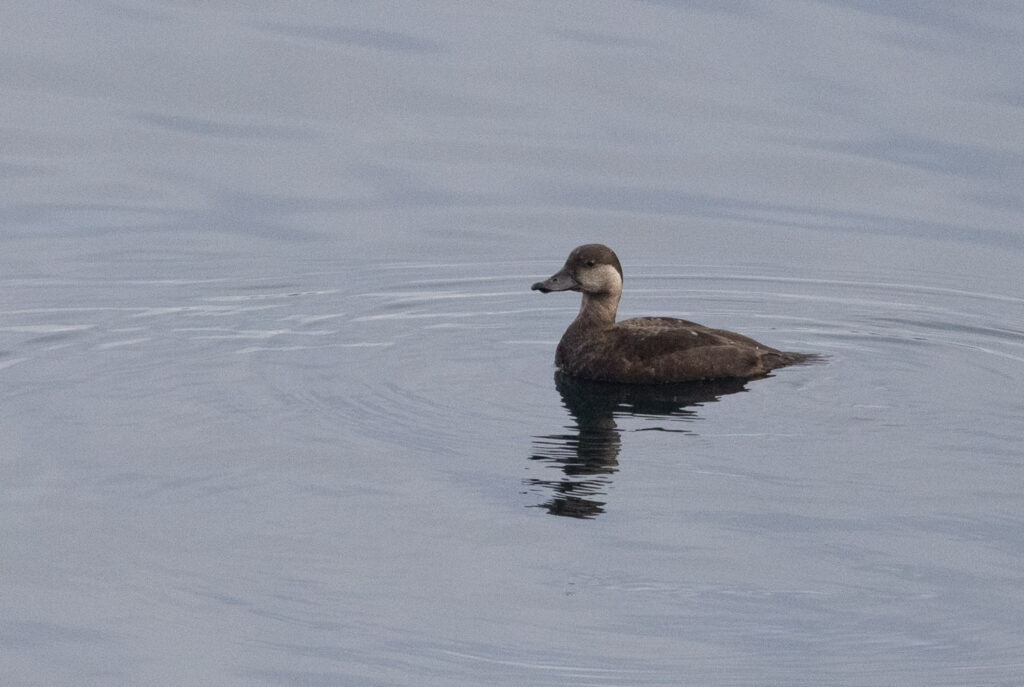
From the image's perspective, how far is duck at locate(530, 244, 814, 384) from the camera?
12695mm

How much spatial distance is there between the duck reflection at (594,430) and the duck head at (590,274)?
0.95m

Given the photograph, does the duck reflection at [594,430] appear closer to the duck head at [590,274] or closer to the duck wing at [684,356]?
the duck wing at [684,356]

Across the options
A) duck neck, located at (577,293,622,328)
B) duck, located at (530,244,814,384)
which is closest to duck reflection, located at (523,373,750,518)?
duck, located at (530,244,814,384)

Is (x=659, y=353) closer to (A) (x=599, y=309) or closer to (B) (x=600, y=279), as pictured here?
(A) (x=599, y=309)

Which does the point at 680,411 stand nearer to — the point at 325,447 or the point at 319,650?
the point at 325,447

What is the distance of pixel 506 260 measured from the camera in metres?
16.1

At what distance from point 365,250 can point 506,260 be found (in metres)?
1.20

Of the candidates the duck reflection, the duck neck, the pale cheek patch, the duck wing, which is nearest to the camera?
the duck reflection

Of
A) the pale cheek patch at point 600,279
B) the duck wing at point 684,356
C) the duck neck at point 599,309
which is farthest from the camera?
the pale cheek patch at point 600,279

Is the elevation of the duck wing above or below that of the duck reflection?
above

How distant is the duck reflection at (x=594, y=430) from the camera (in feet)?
33.3

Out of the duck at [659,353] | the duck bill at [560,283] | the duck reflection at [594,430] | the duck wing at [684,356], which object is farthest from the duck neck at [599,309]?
the duck reflection at [594,430]

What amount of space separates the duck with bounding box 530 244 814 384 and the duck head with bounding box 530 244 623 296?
0.30 metres

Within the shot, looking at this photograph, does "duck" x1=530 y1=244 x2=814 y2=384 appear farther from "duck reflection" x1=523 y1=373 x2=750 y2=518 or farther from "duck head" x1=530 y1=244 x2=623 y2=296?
"duck head" x1=530 y1=244 x2=623 y2=296
